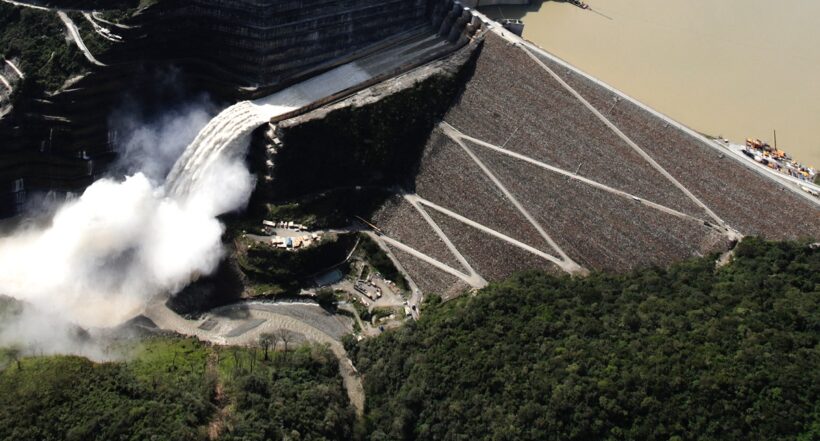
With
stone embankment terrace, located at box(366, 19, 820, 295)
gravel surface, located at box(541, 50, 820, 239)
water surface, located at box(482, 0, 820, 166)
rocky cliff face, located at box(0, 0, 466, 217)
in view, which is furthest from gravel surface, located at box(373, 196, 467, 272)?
water surface, located at box(482, 0, 820, 166)

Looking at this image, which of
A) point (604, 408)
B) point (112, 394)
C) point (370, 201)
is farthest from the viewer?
point (370, 201)

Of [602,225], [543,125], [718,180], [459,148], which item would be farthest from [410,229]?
[718,180]

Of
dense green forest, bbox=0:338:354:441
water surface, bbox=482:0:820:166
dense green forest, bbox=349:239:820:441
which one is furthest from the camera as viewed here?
water surface, bbox=482:0:820:166

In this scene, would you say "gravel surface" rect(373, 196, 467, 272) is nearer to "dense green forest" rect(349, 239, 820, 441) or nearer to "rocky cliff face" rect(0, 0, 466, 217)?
"dense green forest" rect(349, 239, 820, 441)

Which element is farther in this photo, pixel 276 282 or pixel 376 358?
pixel 276 282

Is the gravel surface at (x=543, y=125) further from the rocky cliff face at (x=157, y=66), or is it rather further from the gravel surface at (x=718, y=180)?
the rocky cliff face at (x=157, y=66)

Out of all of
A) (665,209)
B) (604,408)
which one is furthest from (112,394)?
(665,209)

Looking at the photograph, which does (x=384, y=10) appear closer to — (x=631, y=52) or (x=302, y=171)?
(x=302, y=171)

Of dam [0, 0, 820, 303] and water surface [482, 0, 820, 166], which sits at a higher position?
water surface [482, 0, 820, 166]
